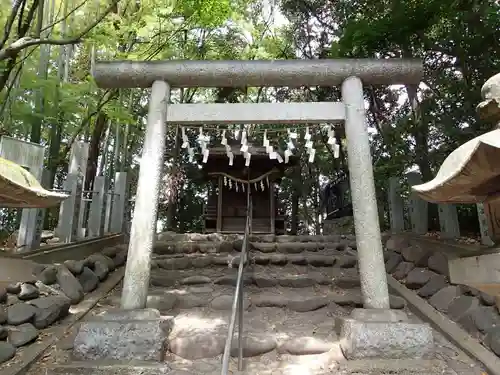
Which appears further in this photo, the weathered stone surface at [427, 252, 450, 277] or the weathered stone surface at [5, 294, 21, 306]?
the weathered stone surface at [427, 252, 450, 277]

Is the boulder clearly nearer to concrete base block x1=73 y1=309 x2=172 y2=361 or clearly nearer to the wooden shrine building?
concrete base block x1=73 y1=309 x2=172 y2=361

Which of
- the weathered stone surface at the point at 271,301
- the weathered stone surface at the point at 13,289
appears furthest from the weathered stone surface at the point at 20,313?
the weathered stone surface at the point at 271,301

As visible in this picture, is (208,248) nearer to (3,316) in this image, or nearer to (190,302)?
(190,302)

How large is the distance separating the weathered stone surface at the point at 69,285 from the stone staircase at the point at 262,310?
1.00 feet

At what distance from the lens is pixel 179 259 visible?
5.99m

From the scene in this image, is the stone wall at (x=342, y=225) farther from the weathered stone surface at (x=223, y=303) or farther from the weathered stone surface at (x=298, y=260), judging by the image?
the weathered stone surface at (x=223, y=303)

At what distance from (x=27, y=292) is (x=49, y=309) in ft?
1.19

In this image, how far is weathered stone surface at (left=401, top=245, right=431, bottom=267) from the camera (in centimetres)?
530

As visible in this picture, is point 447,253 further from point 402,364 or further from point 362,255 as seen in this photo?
point 402,364

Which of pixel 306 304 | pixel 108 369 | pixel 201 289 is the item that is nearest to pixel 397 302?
pixel 306 304

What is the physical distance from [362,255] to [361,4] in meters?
7.68

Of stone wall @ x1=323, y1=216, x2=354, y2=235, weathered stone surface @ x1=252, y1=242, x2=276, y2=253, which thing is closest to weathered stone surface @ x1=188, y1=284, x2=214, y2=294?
weathered stone surface @ x1=252, y1=242, x2=276, y2=253

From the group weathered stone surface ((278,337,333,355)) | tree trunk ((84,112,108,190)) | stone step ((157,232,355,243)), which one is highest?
tree trunk ((84,112,108,190))

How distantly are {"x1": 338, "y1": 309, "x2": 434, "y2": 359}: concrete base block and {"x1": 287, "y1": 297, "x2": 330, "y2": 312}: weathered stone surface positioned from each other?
3.22 ft
